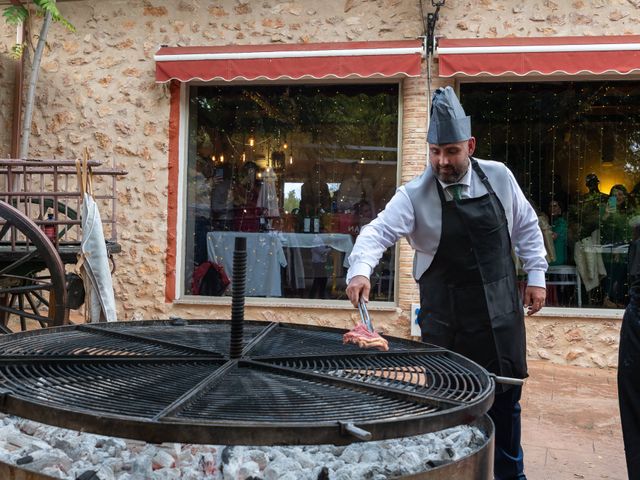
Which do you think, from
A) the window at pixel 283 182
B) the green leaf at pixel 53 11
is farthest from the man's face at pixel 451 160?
the green leaf at pixel 53 11

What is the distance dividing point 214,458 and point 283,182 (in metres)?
5.64

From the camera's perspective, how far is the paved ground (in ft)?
12.9

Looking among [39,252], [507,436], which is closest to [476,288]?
[507,436]

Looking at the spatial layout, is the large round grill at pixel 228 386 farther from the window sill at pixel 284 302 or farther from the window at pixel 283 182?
the window at pixel 283 182

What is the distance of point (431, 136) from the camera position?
2.93 meters

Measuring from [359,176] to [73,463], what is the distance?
565 centimetres

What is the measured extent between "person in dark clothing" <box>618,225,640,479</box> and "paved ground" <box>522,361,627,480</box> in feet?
2.92

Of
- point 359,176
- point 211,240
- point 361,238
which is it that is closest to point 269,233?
point 211,240

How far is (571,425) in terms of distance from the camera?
15.7 feet

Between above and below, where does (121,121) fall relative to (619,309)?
above

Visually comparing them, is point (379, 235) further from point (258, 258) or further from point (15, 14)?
point (15, 14)

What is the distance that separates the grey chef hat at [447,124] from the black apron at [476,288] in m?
0.25

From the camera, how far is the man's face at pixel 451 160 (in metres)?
2.90

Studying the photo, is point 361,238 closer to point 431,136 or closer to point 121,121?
point 431,136
